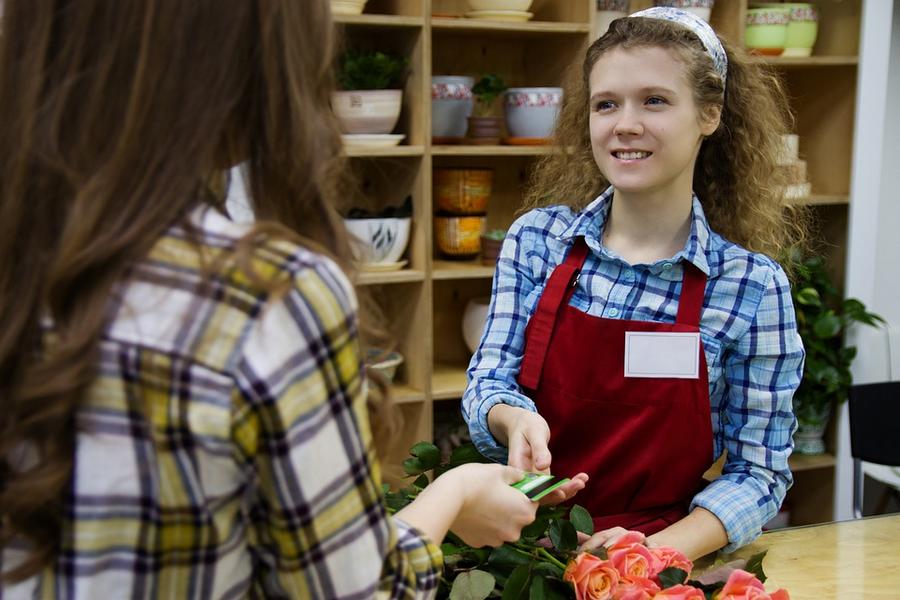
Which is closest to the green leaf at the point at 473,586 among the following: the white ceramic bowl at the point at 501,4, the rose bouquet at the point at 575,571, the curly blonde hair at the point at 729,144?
the rose bouquet at the point at 575,571

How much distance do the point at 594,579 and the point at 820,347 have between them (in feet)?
7.16

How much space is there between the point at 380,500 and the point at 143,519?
161mm

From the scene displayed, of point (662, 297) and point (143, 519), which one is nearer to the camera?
point (143, 519)

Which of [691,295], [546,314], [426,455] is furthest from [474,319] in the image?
[426,455]

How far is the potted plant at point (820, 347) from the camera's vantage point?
2.86 metres

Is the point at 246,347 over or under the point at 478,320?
over

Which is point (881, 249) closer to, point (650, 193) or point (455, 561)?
point (650, 193)

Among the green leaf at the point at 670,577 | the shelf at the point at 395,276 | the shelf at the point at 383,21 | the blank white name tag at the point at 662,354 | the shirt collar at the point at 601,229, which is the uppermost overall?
the shelf at the point at 383,21

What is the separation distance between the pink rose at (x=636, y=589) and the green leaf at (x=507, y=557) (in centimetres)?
12

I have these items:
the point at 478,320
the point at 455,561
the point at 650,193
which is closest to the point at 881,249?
the point at 478,320

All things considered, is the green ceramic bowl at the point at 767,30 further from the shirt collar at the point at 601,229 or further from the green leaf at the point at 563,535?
the green leaf at the point at 563,535

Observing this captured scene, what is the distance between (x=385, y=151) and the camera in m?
2.44

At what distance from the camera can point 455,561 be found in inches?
40.1

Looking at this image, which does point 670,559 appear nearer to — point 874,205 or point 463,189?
point 463,189
